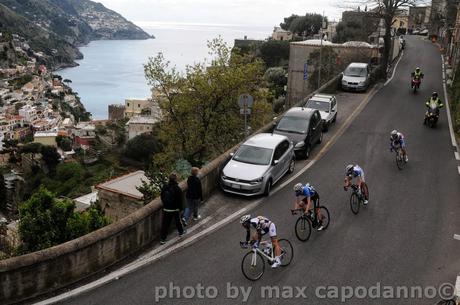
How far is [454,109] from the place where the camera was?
25.7 m

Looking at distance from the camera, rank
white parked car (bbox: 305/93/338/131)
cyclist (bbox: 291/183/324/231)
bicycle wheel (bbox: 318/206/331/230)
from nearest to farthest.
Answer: cyclist (bbox: 291/183/324/231), bicycle wheel (bbox: 318/206/331/230), white parked car (bbox: 305/93/338/131)

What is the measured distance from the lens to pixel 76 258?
8.59 meters

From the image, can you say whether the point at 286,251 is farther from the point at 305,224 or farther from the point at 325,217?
the point at 325,217

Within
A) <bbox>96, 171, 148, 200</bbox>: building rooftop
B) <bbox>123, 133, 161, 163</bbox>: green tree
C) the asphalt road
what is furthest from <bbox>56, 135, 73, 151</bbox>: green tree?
the asphalt road

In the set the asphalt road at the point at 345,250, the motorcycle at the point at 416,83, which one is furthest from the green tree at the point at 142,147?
the asphalt road at the point at 345,250

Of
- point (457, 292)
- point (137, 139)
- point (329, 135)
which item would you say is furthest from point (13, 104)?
point (457, 292)

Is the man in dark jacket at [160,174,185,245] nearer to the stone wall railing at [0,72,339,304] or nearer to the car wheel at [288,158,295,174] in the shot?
the stone wall railing at [0,72,339,304]

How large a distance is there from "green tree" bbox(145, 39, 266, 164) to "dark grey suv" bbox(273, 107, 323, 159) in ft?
31.4

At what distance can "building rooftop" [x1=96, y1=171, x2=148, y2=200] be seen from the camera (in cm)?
2266

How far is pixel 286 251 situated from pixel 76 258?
13.6ft

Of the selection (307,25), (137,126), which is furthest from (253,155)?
(307,25)

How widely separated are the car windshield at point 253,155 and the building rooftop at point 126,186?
8.61 metres

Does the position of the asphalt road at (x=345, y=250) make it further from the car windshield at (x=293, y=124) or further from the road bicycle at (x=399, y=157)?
the car windshield at (x=293, y=124)

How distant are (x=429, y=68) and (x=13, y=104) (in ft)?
467
